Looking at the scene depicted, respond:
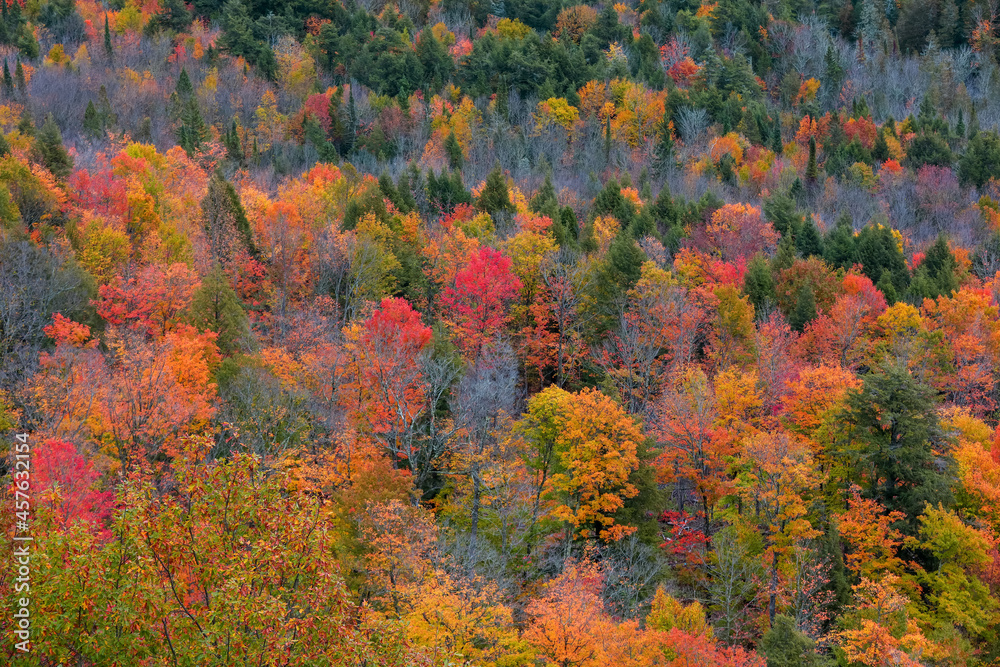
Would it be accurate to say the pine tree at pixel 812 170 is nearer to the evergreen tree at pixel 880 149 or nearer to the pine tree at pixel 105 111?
the evergreen tree at pixel 880 149

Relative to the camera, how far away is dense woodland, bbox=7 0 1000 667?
12.9 metres

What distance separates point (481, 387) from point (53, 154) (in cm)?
3826

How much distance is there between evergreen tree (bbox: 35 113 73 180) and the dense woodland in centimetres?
16

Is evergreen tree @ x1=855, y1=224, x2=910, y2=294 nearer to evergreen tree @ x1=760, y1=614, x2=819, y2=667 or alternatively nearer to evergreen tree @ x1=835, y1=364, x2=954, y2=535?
evergreen tree @ x1=835, y1=364, x2=954, y2=535

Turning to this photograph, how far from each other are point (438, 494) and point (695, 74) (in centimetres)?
9672

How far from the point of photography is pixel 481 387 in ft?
129

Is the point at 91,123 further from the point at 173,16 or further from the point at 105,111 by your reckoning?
the point at 173,16

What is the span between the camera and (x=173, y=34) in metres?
117

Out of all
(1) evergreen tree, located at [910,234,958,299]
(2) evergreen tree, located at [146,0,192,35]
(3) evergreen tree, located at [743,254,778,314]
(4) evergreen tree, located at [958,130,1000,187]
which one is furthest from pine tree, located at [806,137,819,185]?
(2) evergreen tree, located at [146,0,192,35]

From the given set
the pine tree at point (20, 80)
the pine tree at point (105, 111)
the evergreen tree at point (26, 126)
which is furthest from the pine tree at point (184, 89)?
the evergreen tree at point (26, 126)

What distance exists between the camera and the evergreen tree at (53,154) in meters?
57.3

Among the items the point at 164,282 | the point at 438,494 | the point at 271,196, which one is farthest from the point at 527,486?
the point at 271,196

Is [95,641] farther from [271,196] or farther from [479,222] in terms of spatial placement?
[271,196]

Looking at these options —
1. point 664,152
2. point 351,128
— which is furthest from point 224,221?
point 664,152
